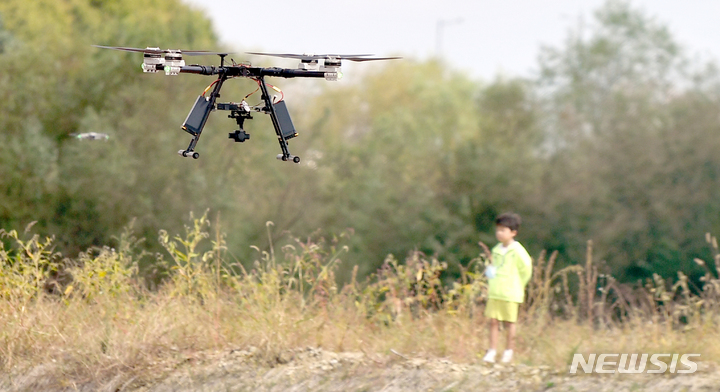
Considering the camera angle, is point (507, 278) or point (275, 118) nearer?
point (275, 118)

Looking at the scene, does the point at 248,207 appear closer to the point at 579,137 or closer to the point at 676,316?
the point at 579,137

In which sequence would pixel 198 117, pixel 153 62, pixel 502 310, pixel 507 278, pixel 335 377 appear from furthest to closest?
pixel 507 278 → pixel 502 310 → pixel 335 377 → pixel 198 117 → pixel 153 62

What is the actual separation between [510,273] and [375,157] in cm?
3173

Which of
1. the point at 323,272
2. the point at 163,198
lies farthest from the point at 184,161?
the point at 323,272

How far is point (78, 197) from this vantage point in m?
28.1

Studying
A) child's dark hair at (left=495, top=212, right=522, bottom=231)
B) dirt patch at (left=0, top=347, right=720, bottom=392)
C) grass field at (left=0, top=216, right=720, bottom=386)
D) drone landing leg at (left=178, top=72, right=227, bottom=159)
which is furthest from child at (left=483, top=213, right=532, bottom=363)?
drone landing leg at (left=178, top=72, right=227, bottom=159)

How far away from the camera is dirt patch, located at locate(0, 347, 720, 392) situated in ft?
19.4

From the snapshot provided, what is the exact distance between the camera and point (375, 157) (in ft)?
127

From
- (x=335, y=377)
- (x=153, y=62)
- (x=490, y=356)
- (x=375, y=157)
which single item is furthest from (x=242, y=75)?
(x=375, y=157)

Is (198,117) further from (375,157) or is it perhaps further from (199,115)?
(375,157)

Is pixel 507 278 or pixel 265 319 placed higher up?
pixel 507 278

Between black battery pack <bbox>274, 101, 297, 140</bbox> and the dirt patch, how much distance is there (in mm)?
2177

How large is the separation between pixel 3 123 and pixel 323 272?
2346 cm

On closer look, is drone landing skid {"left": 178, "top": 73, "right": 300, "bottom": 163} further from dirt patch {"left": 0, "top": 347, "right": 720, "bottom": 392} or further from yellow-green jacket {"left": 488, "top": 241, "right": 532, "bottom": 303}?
yellow-green jacket {"left": 488, "top": 241, "right": 532, "bottom": 303}
